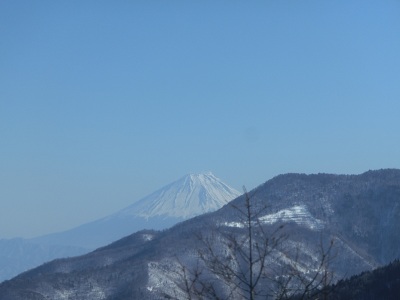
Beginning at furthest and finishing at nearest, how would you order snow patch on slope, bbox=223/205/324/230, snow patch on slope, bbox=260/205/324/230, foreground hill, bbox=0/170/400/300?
1. snow patch on slope, bbox=260/205/324/230
2. snow patch on slope, bbox=223/205/324/230
3. foreground hill, bbox=0/170/400/300

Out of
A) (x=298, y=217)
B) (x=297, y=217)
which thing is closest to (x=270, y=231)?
(x=297, y=217)

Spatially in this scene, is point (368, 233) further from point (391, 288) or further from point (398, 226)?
point (391, 288)

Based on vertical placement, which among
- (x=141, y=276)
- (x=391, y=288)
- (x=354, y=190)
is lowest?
(x=391, y=288)

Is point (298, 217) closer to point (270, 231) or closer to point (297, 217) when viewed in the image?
point (297, 217)

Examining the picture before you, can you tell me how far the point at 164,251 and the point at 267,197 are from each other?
1301 inches

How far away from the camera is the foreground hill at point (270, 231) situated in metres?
92.9

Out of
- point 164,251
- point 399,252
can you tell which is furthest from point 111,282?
point 399,252

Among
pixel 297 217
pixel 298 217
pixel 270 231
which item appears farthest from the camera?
pixel 298 217

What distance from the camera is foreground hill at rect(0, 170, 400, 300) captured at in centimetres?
9288

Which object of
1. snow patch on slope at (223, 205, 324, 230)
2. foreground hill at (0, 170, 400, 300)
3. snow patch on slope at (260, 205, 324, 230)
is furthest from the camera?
snow patch on slope at (260, 205, 324, 230)

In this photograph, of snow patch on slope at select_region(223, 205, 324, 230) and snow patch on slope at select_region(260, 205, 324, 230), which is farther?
snow patch on slope at select_region(260, 205, 324, 230)

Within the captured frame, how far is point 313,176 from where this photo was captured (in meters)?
143

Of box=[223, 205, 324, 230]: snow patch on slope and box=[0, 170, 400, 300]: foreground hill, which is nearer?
box=[0, 170, 400, 300]: foreground hill

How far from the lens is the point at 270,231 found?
105 meters
